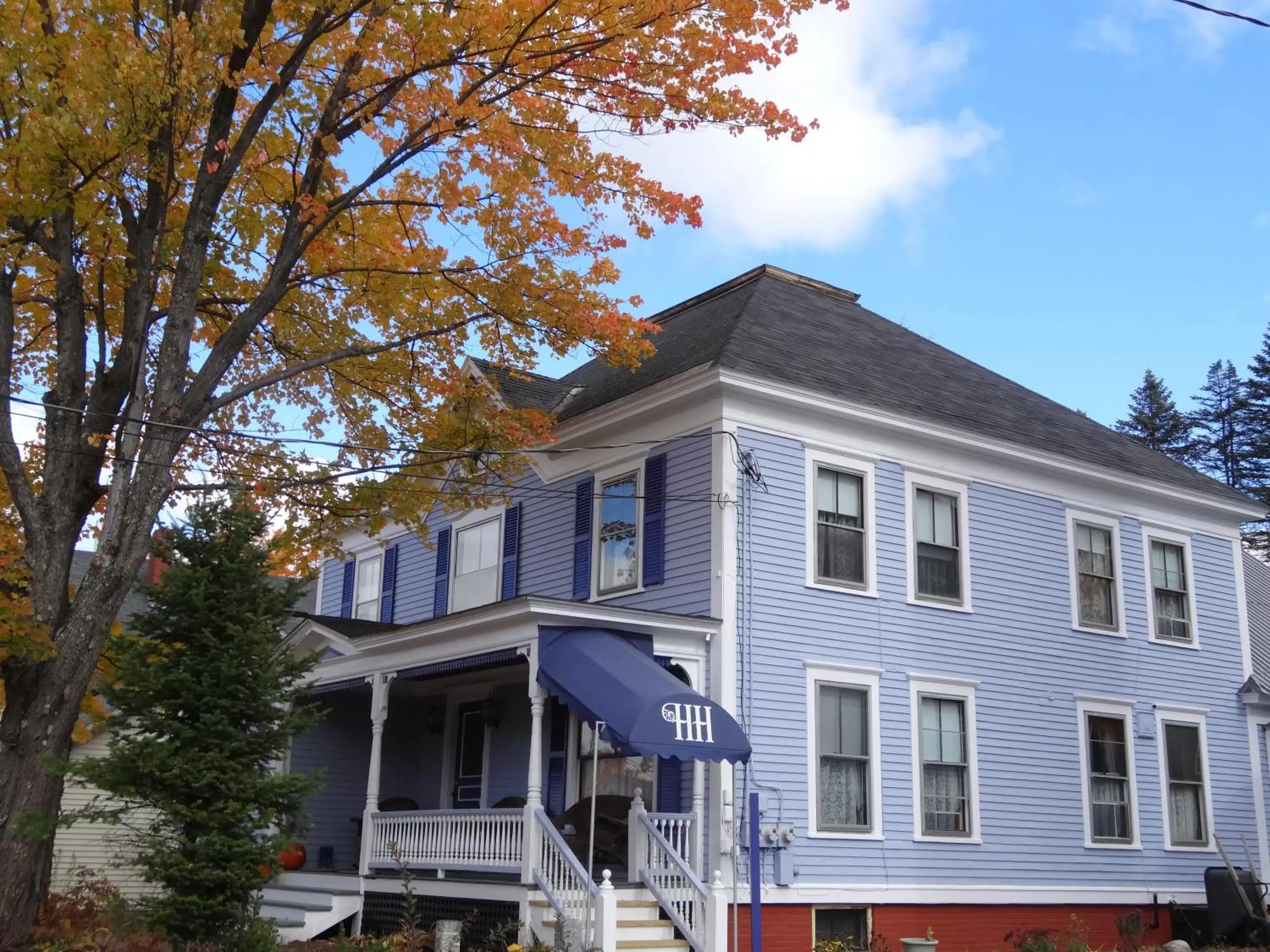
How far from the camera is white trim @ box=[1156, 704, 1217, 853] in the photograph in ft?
62.7

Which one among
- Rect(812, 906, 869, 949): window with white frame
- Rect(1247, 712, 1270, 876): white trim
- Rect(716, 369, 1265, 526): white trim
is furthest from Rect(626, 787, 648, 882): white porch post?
Rect(1247, 712, 1270, 876): white trim

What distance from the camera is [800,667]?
51.4 ft

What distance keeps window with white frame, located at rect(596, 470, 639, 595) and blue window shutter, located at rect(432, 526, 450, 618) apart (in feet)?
14.6

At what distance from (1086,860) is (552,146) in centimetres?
1205

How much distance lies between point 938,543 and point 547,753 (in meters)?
5.97

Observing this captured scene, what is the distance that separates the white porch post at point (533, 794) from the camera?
13695mm

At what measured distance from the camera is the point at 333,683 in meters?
18.9

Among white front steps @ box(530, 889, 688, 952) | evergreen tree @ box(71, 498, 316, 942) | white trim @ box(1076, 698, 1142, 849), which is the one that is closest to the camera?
evergreen tree @ box(71, 498, 316, 942)

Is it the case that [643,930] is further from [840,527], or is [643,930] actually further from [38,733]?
[38,733]

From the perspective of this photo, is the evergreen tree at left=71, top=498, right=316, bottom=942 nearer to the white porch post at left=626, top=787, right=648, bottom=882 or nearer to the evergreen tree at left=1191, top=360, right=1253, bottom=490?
the white porch post at left=626, top=787, right=648, bottom=882

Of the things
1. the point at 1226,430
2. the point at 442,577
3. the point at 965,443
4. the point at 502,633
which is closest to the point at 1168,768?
the point at 965,443

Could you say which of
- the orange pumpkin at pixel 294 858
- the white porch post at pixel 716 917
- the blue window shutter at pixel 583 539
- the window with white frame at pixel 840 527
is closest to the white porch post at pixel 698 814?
the white porch post at pixel 716 917

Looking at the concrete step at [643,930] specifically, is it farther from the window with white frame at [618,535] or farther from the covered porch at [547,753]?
the window with white frame at [618,535]

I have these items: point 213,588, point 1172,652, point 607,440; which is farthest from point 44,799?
point 1172,652
